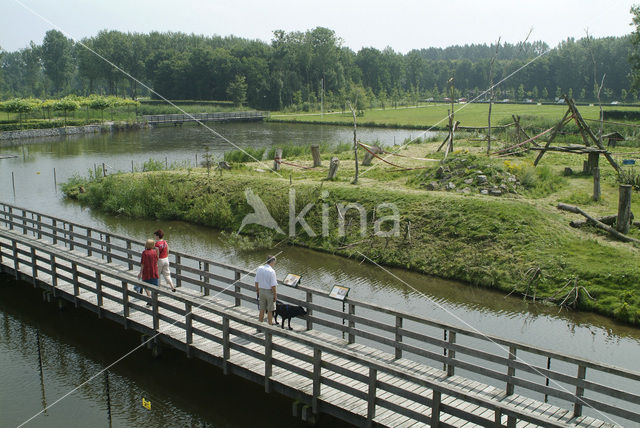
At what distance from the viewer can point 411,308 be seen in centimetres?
1650

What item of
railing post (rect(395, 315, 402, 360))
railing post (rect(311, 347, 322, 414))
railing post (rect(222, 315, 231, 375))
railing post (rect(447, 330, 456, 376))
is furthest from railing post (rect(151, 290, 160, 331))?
railing post (rect(447, 330, 456, 376))

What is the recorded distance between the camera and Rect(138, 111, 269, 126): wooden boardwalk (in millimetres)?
84188

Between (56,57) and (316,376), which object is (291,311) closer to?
(316,376)

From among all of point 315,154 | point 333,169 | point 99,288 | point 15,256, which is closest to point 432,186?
point 333,169

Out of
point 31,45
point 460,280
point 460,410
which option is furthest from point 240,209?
point 31,45

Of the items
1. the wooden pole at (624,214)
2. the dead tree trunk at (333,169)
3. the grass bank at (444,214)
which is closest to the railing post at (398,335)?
the grass bank at (444,214)

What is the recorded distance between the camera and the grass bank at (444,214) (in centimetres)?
1759

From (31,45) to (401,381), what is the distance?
159616mm

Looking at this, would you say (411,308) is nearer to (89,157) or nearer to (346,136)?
(89,157)

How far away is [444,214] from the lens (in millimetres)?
21594

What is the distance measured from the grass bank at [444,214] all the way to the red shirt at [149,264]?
887 cm

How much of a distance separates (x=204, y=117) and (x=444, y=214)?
70.6 meters

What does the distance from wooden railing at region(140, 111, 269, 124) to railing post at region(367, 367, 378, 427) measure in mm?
74994

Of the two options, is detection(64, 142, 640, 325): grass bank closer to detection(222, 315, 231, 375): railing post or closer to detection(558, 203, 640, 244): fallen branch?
detection(558, 203, 640, 244): fallen branch
